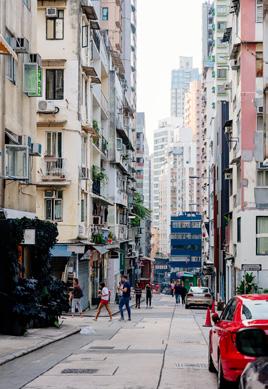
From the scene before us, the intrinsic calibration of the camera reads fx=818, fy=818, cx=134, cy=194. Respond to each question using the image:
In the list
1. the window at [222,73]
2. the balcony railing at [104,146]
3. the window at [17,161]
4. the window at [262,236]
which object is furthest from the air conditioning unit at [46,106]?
the window at [222,73]

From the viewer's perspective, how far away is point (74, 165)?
3912 cm

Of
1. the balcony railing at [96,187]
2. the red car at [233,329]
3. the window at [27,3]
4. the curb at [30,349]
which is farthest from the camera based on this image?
the balcony railing at [96,187]

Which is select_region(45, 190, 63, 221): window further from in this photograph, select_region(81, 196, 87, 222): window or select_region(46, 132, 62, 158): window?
select_region(81, 196, 87, 222): window

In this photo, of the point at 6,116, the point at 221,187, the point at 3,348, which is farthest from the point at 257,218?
the point at 3,348

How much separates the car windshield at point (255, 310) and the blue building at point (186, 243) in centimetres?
11639

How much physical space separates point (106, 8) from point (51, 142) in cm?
4444

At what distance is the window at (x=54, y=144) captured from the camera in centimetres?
3909

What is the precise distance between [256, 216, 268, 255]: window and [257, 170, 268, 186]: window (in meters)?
1.81

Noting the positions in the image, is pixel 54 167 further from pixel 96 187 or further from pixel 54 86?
pixel 96 187

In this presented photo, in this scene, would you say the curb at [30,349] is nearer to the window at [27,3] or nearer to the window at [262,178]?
the window at [27,3]

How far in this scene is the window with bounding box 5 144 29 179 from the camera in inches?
907

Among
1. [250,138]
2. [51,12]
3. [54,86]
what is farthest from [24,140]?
[250,138]

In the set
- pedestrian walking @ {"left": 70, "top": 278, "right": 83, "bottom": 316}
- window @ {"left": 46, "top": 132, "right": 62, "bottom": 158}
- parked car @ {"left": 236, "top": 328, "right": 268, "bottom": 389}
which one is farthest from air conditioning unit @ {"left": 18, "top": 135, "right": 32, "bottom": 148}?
parked car @ {"left": 236, "top": 328, "right": 268, "bottom": 389}

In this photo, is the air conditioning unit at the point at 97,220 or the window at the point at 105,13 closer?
the air conditioning unit at the point at 97,220
